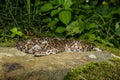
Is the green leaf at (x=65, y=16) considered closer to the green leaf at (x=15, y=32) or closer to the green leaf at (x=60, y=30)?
the green leaf at (x=60, y=30)

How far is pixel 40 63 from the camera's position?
405 cm

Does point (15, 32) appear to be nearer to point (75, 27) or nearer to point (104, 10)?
point (75, 27)

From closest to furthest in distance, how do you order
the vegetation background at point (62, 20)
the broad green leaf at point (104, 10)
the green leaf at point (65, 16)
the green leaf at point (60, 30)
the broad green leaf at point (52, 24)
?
1. the green leaf at point (65, 16)
2. the vegetation background at point (62, 20)
3. the green leaf at point (60, 30)
4. the broad green leaf at point (52, 24)
5. the broad green leaf at point (104, 10)

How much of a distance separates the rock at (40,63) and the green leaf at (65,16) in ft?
4.15

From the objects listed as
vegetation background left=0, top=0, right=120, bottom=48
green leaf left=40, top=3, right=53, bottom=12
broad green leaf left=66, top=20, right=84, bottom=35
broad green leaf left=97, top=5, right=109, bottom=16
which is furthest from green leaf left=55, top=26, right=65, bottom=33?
broad green leaf left=97, top=5, right=109, bottom=16

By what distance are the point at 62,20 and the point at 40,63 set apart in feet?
5.94

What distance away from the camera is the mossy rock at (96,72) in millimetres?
3918

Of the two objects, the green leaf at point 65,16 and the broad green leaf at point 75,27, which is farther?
the broad green leaf at point 75,27

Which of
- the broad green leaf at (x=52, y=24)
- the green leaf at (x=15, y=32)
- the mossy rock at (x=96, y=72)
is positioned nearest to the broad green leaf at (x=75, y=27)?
the broad green leaf at (x=52, y=24)

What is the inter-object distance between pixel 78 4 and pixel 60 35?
34.5 inches

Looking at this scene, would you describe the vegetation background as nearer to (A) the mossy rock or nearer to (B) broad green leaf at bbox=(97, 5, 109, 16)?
(B) broad green leaf at bbox=(97, 5, 109, 16)

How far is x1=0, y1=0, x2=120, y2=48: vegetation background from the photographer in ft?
19.2

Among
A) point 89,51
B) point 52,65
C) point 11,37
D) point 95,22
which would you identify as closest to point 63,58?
point 52,65

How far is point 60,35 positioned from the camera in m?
5.98
